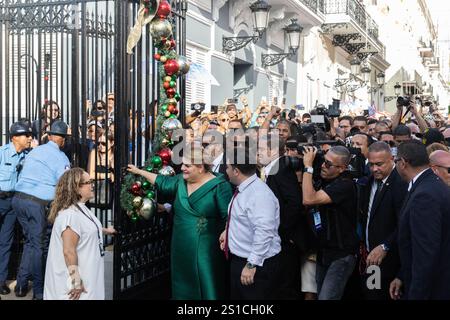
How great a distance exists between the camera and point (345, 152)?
17.7 ft

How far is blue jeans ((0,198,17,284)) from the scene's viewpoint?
22.6 ft

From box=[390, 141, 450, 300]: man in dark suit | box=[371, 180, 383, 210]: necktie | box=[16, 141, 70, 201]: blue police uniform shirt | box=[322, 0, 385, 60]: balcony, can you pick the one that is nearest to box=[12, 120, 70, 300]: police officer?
box=[16, 141, 70, 201]: blue police uniform shirt

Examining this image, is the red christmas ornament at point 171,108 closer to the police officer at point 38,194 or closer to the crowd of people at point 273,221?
the crowd of people at point 273,221

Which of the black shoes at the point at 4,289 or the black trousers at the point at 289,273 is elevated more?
the black trousers at the point at 289,273

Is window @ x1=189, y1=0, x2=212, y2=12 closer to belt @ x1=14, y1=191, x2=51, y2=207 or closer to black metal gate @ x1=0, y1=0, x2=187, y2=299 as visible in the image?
black metal gate @ x1=0, y1=0, x2=187, y2=299

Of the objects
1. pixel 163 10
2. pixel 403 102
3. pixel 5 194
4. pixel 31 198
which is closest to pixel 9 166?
pixel 5 194

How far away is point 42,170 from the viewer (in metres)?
6.45

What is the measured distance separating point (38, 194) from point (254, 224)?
2.83 m

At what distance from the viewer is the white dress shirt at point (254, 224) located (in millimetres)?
4699

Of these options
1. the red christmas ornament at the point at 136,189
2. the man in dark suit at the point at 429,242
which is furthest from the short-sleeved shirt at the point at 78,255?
the man in dark suit at the point at 429,242

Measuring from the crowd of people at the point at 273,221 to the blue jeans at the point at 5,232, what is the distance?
29 centimetres

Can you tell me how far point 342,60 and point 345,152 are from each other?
22.0 meters

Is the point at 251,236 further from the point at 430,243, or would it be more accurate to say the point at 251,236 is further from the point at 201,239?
the point at 430,243

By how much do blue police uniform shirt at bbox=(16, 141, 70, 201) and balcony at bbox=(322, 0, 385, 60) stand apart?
1643cm
